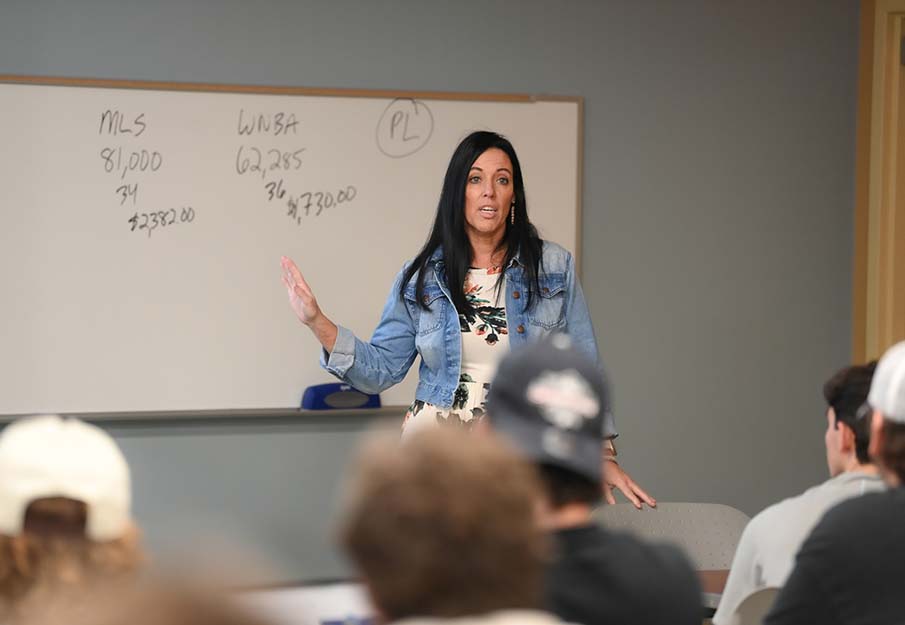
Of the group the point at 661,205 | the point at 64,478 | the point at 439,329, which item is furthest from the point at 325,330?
the point at 661,205

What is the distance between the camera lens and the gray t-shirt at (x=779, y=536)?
215cm

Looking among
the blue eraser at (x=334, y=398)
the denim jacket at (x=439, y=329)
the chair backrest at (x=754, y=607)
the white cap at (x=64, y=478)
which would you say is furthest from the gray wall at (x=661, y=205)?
the white cap at (x=64, y=478)

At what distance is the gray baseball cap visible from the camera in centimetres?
146

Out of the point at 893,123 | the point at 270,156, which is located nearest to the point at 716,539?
the point at 270,156

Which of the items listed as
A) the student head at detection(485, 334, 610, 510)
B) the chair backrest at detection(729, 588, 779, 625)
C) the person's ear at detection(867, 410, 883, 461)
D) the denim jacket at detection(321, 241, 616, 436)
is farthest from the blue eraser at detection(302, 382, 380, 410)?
the student head at detection(485, 334, 610, 510)

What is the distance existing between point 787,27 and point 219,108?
7.65ft

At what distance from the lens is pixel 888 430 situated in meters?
1.83

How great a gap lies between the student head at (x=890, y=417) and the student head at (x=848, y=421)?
347 mm

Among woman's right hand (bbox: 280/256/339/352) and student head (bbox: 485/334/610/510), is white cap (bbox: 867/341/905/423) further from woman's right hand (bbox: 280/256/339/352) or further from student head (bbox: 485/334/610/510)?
woman's right hand (bbox: 280/256/339/352)

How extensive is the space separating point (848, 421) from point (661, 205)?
255 centimetres

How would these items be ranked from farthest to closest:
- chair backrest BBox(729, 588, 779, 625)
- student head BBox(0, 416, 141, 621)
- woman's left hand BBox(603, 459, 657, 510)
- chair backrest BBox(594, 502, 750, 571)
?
chair backrest BBox(594, 502, 750, 571) → woman's left hand BBox(603, 459, 657, 510) → chair backrest BBox(729, 588, 779, 625) → student head BBox(0, 416, 141, 621)

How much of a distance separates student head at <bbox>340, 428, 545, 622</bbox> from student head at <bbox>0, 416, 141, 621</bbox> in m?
0.37

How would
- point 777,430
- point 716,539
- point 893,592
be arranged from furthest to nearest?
1. point 777,430
2. point 716,539
3. point 893,592

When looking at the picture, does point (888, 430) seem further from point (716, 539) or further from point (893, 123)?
point (893, 123)
